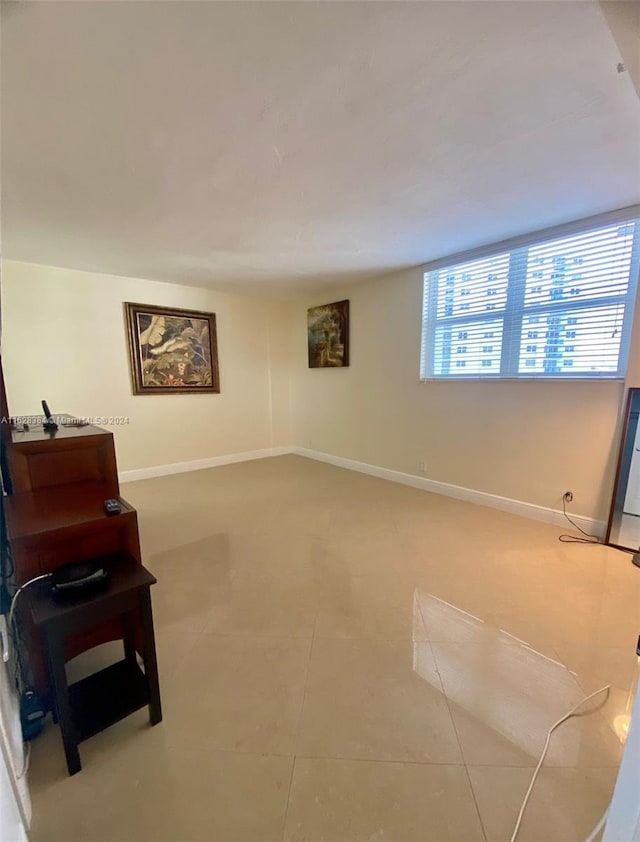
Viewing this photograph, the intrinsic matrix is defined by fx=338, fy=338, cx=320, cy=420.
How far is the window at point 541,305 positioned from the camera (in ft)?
8.21

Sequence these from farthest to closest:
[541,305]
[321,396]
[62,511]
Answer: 1. [321,396]
2. [541,305]
3. [62,511]

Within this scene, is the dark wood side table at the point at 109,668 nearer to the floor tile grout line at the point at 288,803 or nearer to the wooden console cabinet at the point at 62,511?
the wooden console cabinet at the point at 62,511

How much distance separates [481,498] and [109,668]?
3188 mm

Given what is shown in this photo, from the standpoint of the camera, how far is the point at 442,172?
187 cm

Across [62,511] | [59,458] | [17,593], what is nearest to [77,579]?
[17,593]

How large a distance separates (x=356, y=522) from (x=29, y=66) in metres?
3.14

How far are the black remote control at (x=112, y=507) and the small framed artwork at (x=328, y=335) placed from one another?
3536 millimetres

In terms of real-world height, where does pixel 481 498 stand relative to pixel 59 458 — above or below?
below

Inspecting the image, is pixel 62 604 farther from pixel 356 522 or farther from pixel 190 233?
pixel 190 233

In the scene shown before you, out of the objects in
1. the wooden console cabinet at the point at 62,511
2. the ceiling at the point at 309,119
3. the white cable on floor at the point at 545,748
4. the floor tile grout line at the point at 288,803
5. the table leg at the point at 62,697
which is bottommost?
the white cable on floor at the point at 545,748

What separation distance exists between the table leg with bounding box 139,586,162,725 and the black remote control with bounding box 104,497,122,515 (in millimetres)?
318

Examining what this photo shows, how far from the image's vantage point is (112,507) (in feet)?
4.36

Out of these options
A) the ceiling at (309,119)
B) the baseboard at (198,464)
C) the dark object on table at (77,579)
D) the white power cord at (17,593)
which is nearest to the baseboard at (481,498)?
the baseboard at (198,464)

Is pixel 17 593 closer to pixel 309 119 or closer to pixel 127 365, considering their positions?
pixel 309 119
